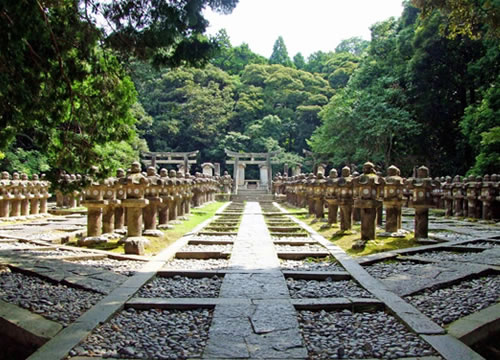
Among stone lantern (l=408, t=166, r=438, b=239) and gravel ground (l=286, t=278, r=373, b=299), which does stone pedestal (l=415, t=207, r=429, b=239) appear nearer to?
stone lantern (l=408, t=166, r=438, b=239)

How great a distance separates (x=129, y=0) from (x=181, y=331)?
4.76 meters

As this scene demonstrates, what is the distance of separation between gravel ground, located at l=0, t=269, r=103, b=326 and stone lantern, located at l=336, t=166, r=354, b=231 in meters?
7.30

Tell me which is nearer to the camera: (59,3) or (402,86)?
(59,3)

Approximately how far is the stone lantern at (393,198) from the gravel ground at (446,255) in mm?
1531

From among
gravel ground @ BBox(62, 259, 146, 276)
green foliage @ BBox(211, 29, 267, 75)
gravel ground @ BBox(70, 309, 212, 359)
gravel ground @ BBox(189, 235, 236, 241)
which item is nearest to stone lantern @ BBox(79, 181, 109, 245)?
gravel ground @ BBox(62, 259, 146, 276)

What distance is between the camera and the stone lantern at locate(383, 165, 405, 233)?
9.51m

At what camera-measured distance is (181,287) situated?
5742 millimetres

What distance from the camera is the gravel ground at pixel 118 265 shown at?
21.4ft

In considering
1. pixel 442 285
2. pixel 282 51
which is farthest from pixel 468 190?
pixel 282 51

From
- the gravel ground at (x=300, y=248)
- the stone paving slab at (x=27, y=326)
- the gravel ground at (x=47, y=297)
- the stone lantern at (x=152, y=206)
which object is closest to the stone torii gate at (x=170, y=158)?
the stone lantern at (x=152, y=206)

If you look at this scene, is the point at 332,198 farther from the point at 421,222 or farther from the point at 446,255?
the point at 446,255

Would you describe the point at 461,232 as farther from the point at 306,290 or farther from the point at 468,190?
the point at 306,290

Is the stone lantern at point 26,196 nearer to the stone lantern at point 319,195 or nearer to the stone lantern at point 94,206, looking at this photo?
the stone lantern at point 94,206

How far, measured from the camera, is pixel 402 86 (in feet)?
97.7
